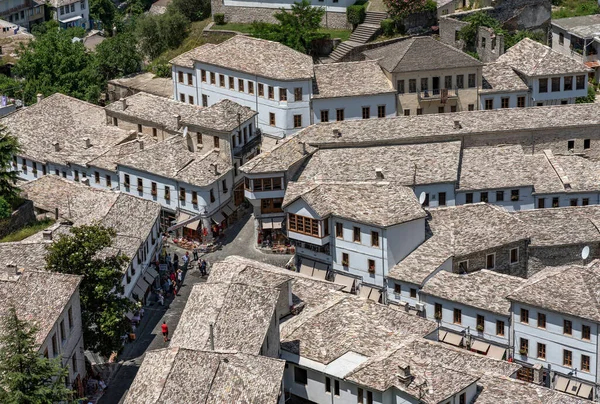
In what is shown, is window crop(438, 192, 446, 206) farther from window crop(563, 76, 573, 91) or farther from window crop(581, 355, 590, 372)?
window crop(581, 355, 590, 372)

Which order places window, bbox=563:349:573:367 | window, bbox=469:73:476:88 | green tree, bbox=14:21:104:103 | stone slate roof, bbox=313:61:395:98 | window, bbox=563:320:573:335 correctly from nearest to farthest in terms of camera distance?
window, bbox=563:320:573:335, window, bbox=563:349:573:367, stone slate roof, bbox=313:61:395:98, window, bbox=469:73:476:88, green tree, bbox=14:21:104:103

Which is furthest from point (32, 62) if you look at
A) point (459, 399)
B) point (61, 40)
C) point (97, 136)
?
point (459, 399)

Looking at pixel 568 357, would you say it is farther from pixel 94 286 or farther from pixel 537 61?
pixel 537 61

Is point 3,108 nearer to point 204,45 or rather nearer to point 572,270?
point 204,45

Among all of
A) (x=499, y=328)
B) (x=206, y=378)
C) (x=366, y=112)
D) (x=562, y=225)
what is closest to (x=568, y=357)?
(x=499, y=328)

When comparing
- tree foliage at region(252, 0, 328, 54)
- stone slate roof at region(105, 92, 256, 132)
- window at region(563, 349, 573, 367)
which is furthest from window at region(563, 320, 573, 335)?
tree foliage at region(252, 0, 328, 54)
